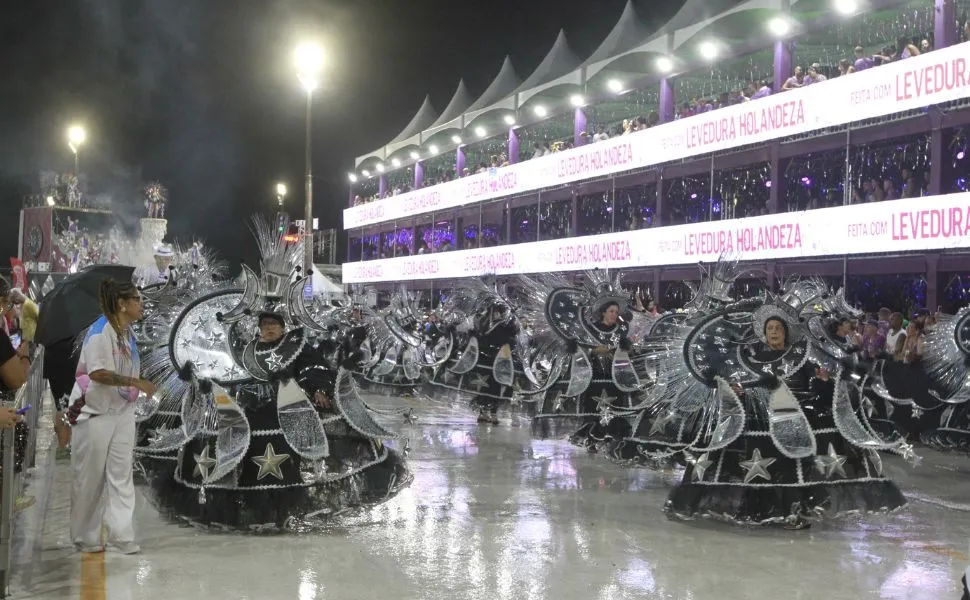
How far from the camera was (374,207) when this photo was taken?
44344 millimetres

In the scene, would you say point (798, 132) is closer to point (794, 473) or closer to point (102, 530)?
point (794, 473)

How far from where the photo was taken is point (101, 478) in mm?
6340

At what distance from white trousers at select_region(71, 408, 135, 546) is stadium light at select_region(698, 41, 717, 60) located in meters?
19.8

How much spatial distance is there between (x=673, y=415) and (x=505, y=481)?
179 cm

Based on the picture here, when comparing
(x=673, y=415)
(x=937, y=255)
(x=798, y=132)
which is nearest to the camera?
(x=673, y=415)

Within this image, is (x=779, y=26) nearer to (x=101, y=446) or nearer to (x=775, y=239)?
(x=775, y=239)

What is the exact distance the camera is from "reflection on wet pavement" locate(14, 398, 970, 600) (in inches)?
224

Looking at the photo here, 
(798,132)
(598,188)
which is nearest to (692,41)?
(798,132)

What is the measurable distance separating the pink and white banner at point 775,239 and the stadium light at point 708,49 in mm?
4175

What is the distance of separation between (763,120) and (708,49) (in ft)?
11.2

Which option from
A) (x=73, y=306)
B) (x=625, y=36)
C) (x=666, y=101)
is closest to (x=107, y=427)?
(x=73, y=306)

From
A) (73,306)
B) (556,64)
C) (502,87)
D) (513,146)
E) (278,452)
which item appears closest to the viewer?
(278,452)

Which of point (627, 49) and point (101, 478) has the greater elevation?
point (627, 49)

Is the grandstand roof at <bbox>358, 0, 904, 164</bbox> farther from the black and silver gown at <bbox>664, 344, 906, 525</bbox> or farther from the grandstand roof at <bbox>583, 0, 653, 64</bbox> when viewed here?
the black and silver gown at <bbox>664, 344, 906, 525</bbox>
